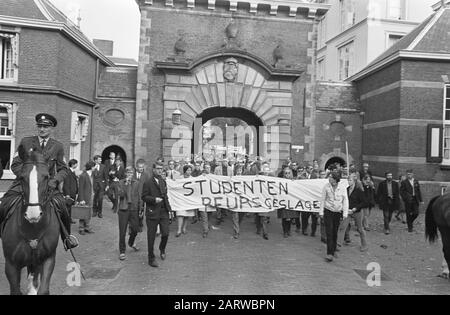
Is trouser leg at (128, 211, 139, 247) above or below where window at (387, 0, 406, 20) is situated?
below

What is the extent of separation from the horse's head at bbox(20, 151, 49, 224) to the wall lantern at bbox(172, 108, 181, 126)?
12.1 metres

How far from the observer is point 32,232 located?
5184 millimetres

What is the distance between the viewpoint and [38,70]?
15.3 m

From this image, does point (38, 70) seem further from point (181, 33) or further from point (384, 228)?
point (384, 228)

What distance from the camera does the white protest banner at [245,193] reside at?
11117mm

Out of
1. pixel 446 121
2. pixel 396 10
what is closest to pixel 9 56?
pixel 446 121

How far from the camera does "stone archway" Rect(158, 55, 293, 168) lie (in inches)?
695

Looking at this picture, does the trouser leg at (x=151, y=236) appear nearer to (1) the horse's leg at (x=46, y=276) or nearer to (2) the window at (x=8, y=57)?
(1) the horse's leg at (x=46, y=276)

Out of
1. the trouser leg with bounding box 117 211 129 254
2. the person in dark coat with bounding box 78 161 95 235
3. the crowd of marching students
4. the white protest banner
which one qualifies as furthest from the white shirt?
the person in dark coat with bounding box 78 161 95 235

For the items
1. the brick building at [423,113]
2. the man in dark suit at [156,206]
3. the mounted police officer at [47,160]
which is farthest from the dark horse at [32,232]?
the brick building at [423,113]

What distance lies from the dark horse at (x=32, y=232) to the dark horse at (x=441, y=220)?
7034 mm

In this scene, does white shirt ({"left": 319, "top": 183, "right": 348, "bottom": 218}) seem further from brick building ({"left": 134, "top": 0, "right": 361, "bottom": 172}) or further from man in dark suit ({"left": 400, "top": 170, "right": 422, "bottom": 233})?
brick building ({"left": 134, "top": 0, "right": 361, "bottom": 172})

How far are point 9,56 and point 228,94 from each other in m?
8.97

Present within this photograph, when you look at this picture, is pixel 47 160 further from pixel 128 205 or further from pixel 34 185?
pixel 128 205
